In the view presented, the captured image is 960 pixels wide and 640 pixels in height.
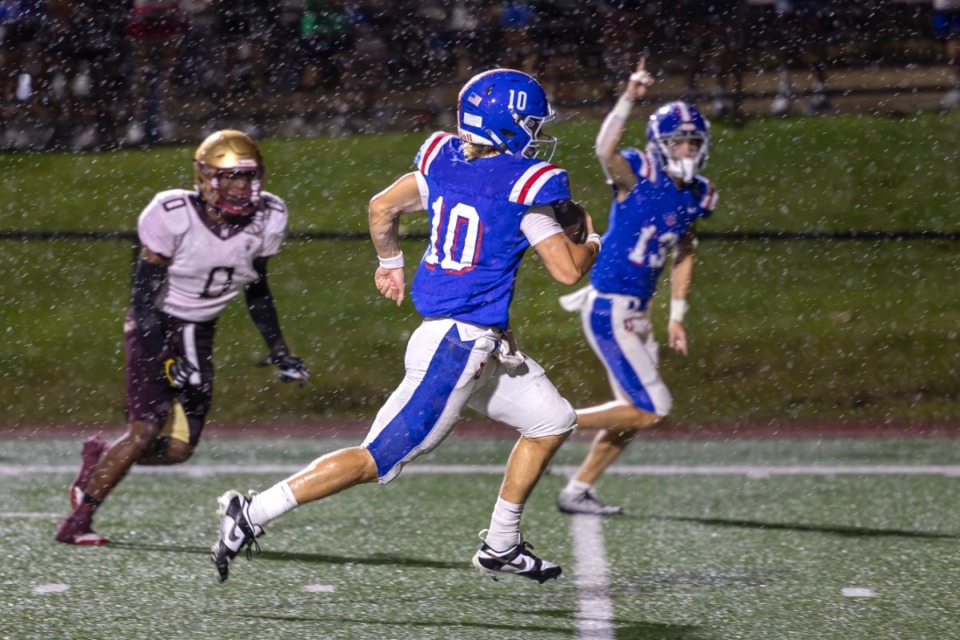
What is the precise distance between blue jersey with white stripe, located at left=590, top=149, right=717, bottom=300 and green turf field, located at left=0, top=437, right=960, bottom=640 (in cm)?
94

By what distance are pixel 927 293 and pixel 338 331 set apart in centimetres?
458

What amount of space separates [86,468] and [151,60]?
10.7 meters

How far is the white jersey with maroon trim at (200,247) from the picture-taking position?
16.3 feet

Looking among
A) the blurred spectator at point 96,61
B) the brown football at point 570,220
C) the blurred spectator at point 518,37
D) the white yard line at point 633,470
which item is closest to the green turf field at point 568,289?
the blurred spectator at point 96,61

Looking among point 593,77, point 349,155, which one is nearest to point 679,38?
point 593,77

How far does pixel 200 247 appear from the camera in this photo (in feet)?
16.6

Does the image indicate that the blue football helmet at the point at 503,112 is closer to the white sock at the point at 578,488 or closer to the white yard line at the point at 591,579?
the white yard line at the point at 591,579

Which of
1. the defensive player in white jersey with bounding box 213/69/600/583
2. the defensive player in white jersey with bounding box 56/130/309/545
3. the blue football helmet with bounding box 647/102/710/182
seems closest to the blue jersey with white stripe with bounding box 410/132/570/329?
the defensive player in white jersey with bounding box 213/69/600/583

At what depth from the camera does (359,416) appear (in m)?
8.75

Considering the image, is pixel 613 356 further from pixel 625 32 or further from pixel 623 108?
pixel 625 32

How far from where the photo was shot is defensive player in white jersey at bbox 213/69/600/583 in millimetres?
3838

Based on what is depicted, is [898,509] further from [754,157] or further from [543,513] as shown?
[754,157]

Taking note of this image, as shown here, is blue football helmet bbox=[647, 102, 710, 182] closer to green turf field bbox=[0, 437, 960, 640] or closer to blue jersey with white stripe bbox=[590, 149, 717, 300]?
blue jersey with white stripe bbox=[590, 149, 717, 300]

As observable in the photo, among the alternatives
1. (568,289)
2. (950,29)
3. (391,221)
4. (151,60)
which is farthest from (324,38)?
(391,221)
